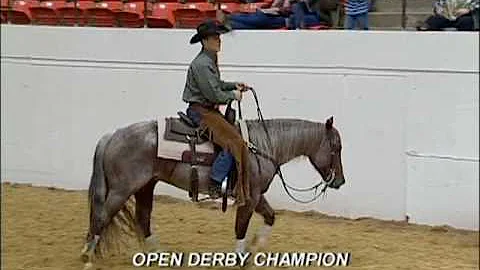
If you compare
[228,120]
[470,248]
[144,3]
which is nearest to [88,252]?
[228,120]

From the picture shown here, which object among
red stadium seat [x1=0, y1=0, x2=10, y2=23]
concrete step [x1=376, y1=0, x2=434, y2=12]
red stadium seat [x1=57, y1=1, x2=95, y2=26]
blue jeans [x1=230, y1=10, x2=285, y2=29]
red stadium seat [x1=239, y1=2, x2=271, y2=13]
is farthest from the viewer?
red stadium seat [x1=0, y1=0, x2=10, y2=23]

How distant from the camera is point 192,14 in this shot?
40.0 feet

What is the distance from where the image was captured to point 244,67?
1093 cm

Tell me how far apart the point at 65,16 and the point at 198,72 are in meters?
6.48

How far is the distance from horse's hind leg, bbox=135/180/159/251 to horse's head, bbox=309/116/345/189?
138 cm

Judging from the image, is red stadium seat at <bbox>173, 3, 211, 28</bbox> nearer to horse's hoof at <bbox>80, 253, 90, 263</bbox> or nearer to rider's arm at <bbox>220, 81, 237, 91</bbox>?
rider's arm at <bbox>220, 81, 237, 91</bbox>

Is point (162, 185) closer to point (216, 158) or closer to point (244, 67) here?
point (244, 67)

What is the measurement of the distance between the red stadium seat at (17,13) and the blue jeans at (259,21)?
13.3 ft

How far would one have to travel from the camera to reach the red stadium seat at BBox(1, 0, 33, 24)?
14.0m

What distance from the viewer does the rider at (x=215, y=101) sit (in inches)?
293

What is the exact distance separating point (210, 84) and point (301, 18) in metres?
3.75

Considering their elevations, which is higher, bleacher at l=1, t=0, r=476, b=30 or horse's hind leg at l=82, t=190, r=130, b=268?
bleacher at l=1, t=0, r=476, b=30

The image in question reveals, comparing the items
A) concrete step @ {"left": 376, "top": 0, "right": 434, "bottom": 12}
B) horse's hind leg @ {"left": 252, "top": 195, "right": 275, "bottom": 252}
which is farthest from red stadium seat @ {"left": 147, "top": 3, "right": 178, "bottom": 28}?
horse's hind leg @ {"left": 252, "top": 195, "right": 275, "bottom": 252}

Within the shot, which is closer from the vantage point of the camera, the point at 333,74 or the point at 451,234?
the point at 451,234
